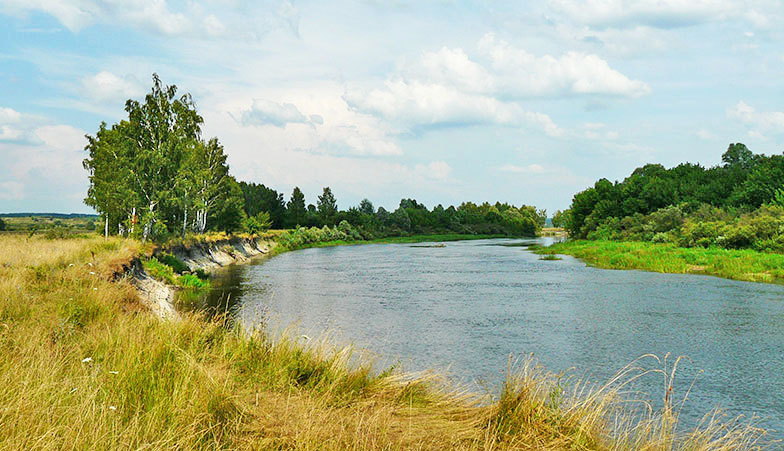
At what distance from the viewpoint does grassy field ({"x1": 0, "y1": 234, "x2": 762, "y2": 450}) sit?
19.2 feet

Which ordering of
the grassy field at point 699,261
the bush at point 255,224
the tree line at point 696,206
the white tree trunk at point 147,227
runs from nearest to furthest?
the grassy field at point 699,261, the white tree trunk at point 147,227, the tree line at point 696,206, the bush at point 255,224

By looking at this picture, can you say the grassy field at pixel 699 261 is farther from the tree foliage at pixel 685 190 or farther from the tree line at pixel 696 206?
the tree foliage at pixel 685 190

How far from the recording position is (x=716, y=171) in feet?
264

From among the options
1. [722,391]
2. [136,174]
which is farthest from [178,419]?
[136,174]

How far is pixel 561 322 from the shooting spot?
21016 mm

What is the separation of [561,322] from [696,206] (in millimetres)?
54604

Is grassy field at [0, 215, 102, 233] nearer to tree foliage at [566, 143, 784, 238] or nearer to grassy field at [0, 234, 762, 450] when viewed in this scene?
grassy field at [0, 234, 762, 450]

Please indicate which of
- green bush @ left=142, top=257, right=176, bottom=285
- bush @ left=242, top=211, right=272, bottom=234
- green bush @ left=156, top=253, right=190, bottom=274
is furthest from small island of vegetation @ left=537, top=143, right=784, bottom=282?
bush @ left=242, top=211, right=272, bottom=234

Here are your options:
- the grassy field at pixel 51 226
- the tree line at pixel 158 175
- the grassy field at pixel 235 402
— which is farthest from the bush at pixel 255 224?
the grassy field at pixel 235 402

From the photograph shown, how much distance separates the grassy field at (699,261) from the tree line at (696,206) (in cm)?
270

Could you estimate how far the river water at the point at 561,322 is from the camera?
44.4 feet

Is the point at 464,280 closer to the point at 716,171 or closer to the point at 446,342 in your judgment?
the point at 446,342

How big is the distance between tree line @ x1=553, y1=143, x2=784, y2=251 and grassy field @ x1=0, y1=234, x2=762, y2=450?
39.5m

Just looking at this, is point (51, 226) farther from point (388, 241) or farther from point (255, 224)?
point (388, 241)
